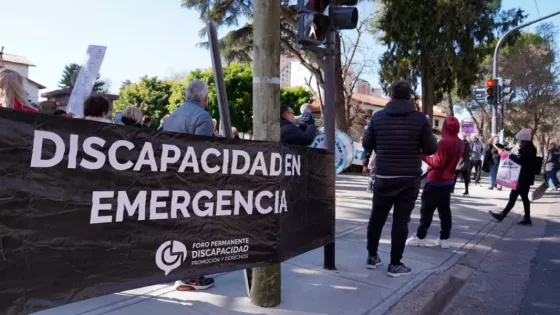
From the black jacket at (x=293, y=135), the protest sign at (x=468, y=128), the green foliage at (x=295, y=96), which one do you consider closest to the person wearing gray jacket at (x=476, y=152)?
the protest sign at (x=468, y=128)

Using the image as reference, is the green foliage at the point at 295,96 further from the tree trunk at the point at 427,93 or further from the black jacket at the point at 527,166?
the black jacket at the point at 527,166

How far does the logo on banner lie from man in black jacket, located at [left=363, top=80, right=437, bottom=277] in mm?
2417

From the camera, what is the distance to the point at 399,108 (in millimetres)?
4637

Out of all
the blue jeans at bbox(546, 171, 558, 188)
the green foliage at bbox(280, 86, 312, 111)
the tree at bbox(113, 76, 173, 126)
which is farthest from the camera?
the tree at bbox(113, 76, 173, 126)

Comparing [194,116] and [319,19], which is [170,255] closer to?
[194,116]

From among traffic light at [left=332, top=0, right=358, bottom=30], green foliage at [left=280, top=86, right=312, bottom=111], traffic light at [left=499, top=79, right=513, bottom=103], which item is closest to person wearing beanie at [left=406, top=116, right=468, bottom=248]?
traffic light at [left=332, top=0, right=358, bottom=30]

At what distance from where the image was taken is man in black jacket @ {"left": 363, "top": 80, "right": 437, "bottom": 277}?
15.2ft

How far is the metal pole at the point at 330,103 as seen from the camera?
473cm

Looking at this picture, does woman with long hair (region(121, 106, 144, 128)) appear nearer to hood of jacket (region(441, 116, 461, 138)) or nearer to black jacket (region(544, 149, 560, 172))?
hood of jacket (region(441, 116, 461, 138))

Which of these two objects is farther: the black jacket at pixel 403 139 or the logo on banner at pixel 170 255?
the black jacket at pixel 403 139

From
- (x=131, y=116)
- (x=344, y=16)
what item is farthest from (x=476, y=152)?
(x=131, y=116)

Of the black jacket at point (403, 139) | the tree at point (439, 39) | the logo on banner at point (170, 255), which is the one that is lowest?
the logo on banner at point (170, 255)

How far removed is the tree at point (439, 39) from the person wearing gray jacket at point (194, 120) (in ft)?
53.3

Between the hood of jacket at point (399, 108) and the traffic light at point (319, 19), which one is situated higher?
the traffic light at point (319, 19)
